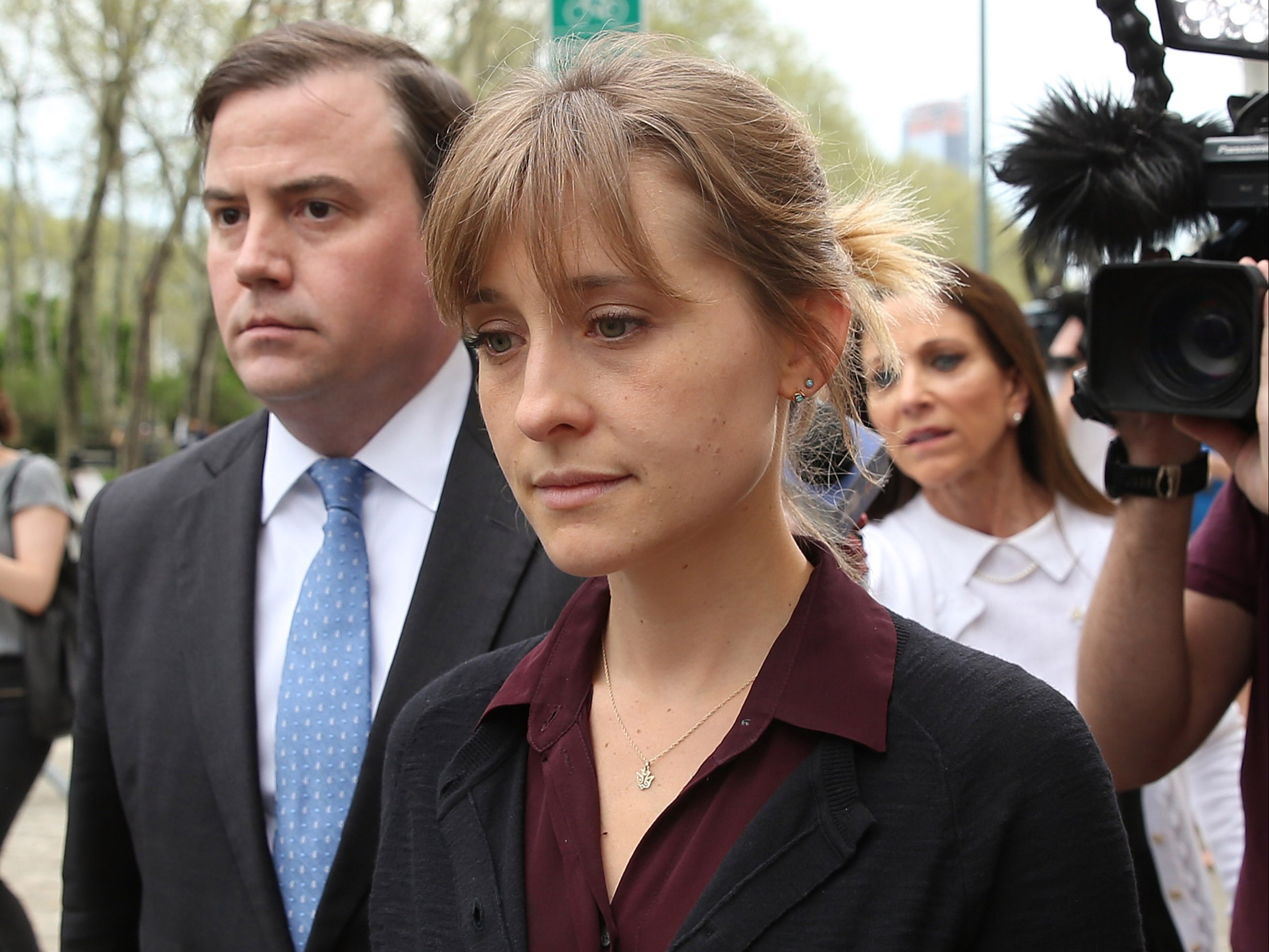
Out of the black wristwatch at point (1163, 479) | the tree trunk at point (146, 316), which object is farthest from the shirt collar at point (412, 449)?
the tree trunk at point (146, 316)

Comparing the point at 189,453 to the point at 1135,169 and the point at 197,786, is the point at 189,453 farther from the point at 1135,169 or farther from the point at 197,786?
the point at 1135,169

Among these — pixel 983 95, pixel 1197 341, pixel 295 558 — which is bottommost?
pixel 295 558

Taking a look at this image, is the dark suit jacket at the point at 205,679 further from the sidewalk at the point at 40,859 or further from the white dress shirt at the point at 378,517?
the sidewalk at the point at 40,859

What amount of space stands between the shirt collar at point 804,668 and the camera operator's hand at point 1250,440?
683mm

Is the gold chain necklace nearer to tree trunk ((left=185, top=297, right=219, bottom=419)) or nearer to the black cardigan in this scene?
the black cardigan

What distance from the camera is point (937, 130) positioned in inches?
3605

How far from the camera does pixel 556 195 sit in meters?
1.44

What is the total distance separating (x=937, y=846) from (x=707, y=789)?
252mm

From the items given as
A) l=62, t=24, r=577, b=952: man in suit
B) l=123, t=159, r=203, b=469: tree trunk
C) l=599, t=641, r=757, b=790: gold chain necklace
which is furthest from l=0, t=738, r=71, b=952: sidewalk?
l=123, t=159, r=203, b=469: tree trunk

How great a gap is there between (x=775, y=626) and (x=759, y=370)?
1.03 ft

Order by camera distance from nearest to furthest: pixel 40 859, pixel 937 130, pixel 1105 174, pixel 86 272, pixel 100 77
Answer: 1. pixel 1105 174
2. pixel 40 859
3. pixel 100 77
4. pixel 86 272
5. pixel 937 130

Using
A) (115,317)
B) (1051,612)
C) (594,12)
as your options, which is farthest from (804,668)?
(115,317)

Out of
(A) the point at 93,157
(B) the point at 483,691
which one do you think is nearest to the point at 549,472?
(B) the point at 483,691

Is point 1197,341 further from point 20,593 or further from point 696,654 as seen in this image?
point 20,593
